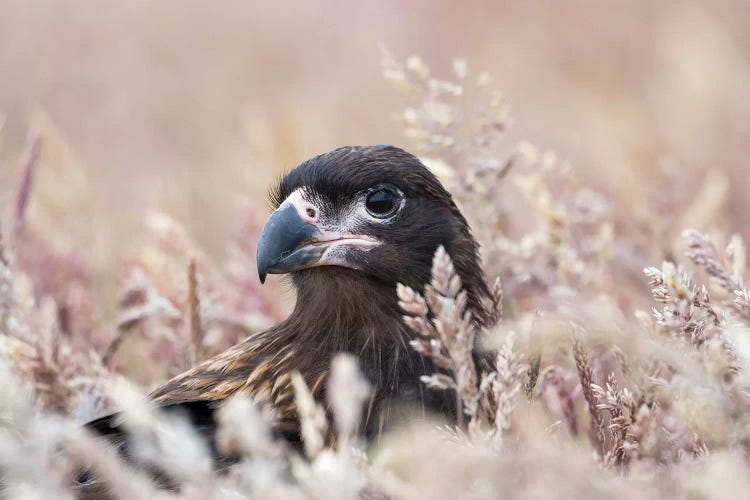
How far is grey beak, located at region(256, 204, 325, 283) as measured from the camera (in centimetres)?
302

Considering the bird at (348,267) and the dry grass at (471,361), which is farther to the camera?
the bird at (348,267)

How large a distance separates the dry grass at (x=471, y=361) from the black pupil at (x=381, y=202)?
0.27m

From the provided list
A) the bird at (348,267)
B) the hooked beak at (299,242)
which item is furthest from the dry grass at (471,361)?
the hooked beak at (299,242)

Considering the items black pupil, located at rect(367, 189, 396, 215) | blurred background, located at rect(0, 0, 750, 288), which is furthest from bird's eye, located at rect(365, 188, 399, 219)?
blurred background, located at rect(0, 0, 750, 288)

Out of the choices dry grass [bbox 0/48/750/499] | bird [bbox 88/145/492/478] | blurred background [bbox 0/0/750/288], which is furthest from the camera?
blurred background [bbox 0/0/750/288]

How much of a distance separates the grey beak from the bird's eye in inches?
6.9

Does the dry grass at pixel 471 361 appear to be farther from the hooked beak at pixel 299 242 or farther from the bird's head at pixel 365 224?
the hooked beak at pixel 299 242

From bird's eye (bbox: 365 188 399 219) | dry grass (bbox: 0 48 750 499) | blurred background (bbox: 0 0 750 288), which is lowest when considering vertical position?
dry grass (bbox: 0 48 750 499)

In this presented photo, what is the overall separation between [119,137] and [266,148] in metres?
5.39

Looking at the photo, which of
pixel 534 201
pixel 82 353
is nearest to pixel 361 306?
pixel 534 201

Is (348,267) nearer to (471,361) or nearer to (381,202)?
(381,202)

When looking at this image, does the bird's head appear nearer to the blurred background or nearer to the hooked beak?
the hooked beak

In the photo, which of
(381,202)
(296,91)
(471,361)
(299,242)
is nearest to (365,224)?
(381,202)

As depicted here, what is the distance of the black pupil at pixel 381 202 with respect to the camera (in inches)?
124
